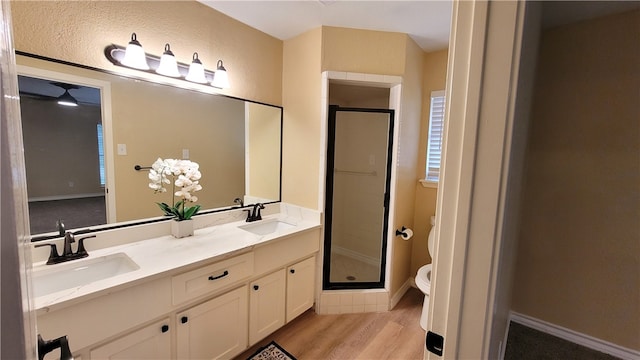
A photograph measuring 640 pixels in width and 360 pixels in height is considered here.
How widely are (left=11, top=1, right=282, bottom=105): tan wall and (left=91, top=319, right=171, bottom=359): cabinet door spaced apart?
1432mm

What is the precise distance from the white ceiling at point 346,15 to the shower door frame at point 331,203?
649mm

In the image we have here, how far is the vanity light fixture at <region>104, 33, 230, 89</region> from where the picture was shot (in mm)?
1505

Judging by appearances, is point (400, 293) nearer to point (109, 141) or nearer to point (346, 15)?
point (346, 15)

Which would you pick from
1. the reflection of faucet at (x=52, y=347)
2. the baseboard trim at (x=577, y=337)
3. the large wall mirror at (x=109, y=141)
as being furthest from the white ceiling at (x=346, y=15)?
the reflection of faucet at (x=52, y=347)

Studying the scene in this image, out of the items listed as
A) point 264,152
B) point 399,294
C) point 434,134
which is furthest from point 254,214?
point 434,134

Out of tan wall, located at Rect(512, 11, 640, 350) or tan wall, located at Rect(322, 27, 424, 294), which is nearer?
tan wall, located at Rect(512, 11, 640, 350)

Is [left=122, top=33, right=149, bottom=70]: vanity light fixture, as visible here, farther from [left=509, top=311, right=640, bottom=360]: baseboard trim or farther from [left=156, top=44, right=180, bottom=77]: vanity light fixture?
[left=509, top=311, right=640, bottom=360]: baseboard trim

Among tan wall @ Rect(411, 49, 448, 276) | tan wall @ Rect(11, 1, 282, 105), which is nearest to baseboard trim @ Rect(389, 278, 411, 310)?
tan wall @ Rect(411, 49, 448, 276)

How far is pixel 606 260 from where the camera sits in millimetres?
1030

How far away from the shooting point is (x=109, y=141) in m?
1.54

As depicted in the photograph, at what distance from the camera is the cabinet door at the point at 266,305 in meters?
1.75

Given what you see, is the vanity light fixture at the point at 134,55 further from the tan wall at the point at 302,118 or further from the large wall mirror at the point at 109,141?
the tan wall at the point at 302,118

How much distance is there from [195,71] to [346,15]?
46.0 inches

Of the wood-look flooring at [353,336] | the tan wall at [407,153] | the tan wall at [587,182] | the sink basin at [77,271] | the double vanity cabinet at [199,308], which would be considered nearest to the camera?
the tan wall at [587,182]
